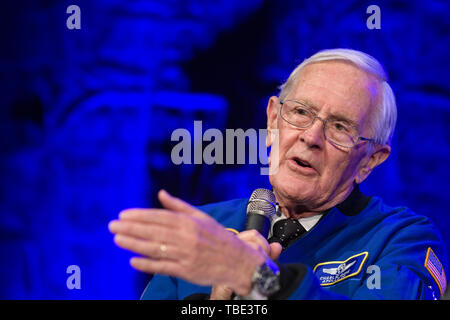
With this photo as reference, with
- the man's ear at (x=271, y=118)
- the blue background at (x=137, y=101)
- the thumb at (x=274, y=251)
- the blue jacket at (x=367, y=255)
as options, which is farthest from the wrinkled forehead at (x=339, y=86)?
the blue background at (x=137, y=101)

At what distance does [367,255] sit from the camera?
5.09 ft

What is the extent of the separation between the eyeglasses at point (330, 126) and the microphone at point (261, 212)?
42cm

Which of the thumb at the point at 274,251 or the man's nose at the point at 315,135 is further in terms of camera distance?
the man's nose at the point at 315,135

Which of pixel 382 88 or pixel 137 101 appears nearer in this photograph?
pixel 382 88

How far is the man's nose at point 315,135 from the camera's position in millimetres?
1721

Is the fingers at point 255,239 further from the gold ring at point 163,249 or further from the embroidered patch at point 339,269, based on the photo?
the embroidered patch at point 339,269

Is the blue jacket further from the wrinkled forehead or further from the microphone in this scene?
the wrinkled forehead

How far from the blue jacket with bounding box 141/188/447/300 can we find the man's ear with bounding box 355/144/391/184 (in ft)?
0.20

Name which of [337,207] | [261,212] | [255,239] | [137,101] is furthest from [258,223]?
[137,101]

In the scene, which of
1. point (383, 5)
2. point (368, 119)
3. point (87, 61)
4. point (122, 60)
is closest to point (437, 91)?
point (383, 5)

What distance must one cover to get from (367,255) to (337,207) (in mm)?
241

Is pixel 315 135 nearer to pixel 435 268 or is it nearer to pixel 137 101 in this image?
pixel 435 268

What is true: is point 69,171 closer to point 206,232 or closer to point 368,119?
point 368,119

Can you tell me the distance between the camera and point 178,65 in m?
2.79
